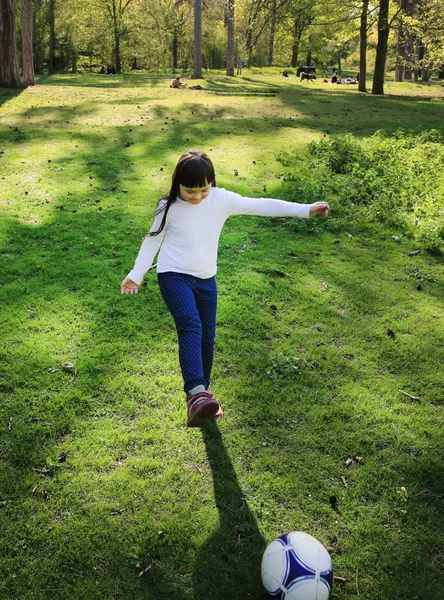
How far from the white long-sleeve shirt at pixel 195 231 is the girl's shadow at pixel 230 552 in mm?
1632

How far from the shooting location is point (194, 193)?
3500 mm

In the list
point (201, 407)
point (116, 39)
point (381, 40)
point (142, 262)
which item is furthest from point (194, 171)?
point (116, 39)

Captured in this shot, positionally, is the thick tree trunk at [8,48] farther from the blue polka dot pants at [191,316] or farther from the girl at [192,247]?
the blue polka dot pants at [191,316]

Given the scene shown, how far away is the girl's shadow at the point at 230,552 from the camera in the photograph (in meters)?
2.90

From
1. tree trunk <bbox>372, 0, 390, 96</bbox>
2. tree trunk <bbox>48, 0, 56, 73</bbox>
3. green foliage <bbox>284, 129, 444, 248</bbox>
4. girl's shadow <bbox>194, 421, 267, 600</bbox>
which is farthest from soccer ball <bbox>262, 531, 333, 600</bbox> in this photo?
tree trunk <bbox>48, 0, 56, 73</bbox>

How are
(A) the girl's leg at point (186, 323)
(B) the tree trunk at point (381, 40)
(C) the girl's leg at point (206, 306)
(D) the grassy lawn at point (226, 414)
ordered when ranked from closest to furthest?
1. (D) the grassy lawn at point (226, 414)
2. (A) the girl's leg at point (186, 323)
3. (C) the girl's leg at point (206, 306)
4. (B) the tree trunk at point (381, 40)

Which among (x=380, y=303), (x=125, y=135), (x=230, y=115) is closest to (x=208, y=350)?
(x=380, y=303)

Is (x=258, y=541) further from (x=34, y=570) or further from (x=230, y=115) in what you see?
(x=230, y=115)

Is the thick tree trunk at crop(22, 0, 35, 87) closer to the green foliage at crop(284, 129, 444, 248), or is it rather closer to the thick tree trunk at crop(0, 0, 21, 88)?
the thick tree trunk at crop(0, 0, 21, 88)

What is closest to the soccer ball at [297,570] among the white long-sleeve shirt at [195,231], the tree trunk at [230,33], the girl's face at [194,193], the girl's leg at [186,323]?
the girl's leg at [186,323]

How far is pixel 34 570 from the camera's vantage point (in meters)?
2.95

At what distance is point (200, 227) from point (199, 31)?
30.7 meters

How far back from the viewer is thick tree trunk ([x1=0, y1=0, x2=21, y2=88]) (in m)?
19.2

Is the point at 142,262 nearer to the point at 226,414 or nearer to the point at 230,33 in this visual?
the point at 226,414
